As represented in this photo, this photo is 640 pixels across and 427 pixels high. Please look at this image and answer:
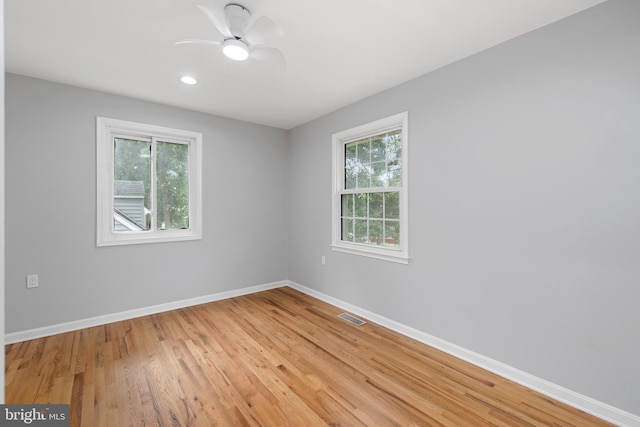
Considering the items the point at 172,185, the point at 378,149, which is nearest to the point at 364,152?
the point at 378,149

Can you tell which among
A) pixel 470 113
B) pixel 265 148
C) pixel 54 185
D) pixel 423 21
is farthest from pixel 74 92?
pixel 470 113

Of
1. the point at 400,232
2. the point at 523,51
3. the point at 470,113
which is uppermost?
the point at 523,51

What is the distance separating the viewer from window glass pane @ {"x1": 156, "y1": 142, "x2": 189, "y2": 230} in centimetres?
Answer: 362

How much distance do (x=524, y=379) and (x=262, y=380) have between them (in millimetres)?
1926

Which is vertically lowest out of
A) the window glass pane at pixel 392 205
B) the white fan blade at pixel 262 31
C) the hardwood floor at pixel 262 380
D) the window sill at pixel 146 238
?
the hardwood floor at pixel 262 380

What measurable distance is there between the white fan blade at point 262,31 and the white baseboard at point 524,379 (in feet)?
9.16

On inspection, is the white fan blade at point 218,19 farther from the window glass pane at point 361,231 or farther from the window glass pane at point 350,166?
the window glass pane at point 361,231

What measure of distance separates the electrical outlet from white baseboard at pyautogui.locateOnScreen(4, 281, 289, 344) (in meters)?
0.42

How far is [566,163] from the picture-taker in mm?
1931

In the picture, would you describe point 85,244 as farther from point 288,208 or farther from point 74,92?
point 288,208

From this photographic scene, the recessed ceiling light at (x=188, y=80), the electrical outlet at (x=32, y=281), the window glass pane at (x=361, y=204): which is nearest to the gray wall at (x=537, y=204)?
the window glass pane at (x=361, y=204)

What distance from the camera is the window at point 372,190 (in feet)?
9.85

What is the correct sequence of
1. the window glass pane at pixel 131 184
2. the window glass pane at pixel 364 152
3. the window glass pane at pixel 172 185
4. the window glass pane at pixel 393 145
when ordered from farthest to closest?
the window glass pane at pixel 172 185, the window glass pane at pixel 364 152, the window glass pane at pixel 131 184, the window glass pane at pixel 393 145

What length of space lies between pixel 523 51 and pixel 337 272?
2.86m
